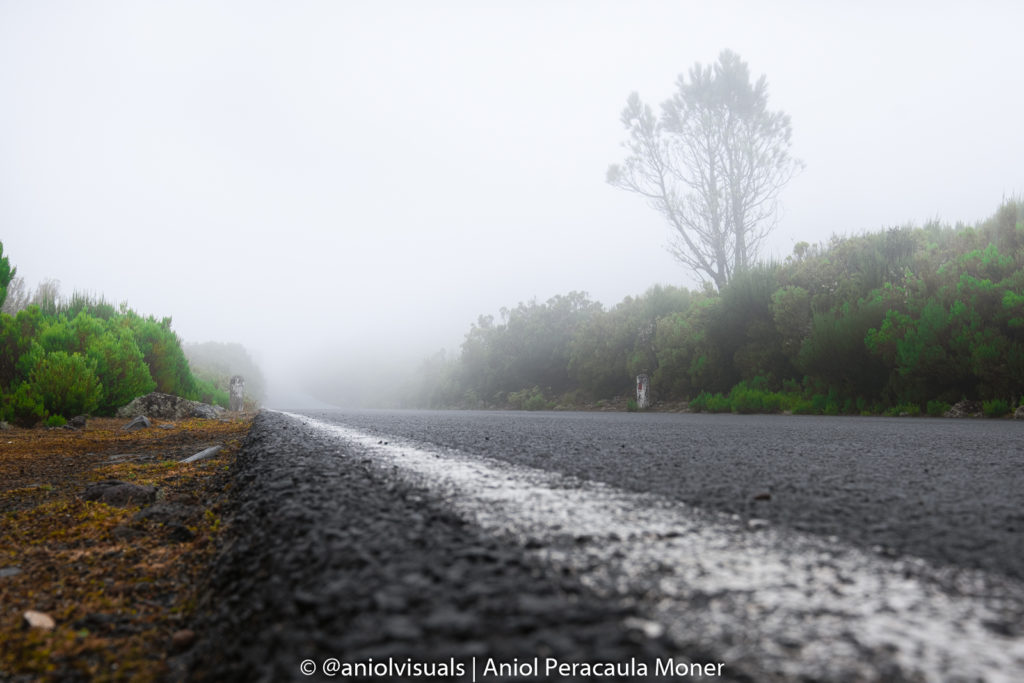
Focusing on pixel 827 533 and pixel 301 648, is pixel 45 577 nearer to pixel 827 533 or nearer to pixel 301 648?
pixel 301 648

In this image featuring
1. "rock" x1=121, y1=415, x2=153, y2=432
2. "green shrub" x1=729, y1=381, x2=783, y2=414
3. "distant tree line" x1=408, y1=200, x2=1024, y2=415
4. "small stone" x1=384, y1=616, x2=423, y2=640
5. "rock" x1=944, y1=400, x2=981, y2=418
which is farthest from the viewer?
"green shrub" x1=729, y1=381, x2=783, y2=414

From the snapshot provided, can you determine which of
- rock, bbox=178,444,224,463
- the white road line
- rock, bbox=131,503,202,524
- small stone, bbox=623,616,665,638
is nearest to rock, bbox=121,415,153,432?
rock, bbox=178,444,224,463

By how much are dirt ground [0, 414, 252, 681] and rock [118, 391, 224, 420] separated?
20.6 feet

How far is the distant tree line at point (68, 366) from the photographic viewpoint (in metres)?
7.03

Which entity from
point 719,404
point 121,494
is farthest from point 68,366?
point 719,404

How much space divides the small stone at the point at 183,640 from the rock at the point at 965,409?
8.62 meters

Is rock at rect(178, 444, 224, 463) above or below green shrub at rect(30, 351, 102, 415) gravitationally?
below

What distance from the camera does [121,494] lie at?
246 centimetres

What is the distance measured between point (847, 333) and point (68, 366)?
1123cm

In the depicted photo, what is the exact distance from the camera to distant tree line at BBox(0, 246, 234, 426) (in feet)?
23.1

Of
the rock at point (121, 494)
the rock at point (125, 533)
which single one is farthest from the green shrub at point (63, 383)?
the rock at point (125, 533)

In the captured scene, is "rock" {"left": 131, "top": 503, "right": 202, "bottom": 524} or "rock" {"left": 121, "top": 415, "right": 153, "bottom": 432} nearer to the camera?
"rock" {"left": 131, "top": 503, "right": 202, "bottom": 524}

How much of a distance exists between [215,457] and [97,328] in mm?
7322

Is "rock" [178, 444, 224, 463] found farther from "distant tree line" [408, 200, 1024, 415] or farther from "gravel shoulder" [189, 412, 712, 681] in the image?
"distant tree line" [408, 200, 1024, 415]
